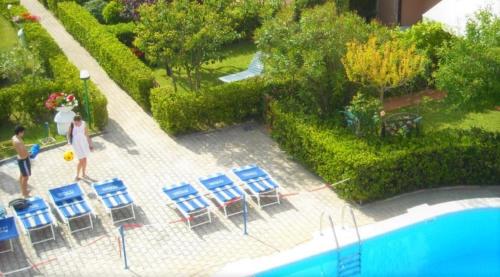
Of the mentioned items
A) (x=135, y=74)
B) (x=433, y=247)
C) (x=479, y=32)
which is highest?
(x=479, y=32)

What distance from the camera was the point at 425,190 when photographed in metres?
16.1

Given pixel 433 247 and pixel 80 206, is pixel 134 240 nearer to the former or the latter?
pixel 80 206

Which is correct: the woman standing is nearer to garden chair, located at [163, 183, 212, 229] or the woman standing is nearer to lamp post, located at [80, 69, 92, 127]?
lamp post, located at [80, 69, 92, 127]

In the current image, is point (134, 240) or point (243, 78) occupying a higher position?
point (243, 78)

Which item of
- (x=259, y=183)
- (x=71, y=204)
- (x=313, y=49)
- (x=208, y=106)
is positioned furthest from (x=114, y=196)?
(x=313, y=49)

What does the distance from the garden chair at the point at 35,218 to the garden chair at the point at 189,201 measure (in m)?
2.58

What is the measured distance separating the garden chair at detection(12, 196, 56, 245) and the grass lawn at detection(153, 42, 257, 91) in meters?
8.73

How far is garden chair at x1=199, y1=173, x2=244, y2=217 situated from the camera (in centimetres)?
1528

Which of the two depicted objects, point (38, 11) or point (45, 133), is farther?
point (38, 11)

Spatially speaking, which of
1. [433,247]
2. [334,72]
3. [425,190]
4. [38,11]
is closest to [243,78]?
[334,72]

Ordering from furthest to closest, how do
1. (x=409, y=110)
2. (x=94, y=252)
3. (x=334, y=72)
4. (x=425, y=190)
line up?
(x=409, y=110)
(x=334, y=72)
(x=425, y=190)
(x=94, y=252)

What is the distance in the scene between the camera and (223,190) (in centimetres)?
1566

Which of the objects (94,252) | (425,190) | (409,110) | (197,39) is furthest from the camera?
(409,110)

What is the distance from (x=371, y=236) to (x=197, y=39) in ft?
25.9
